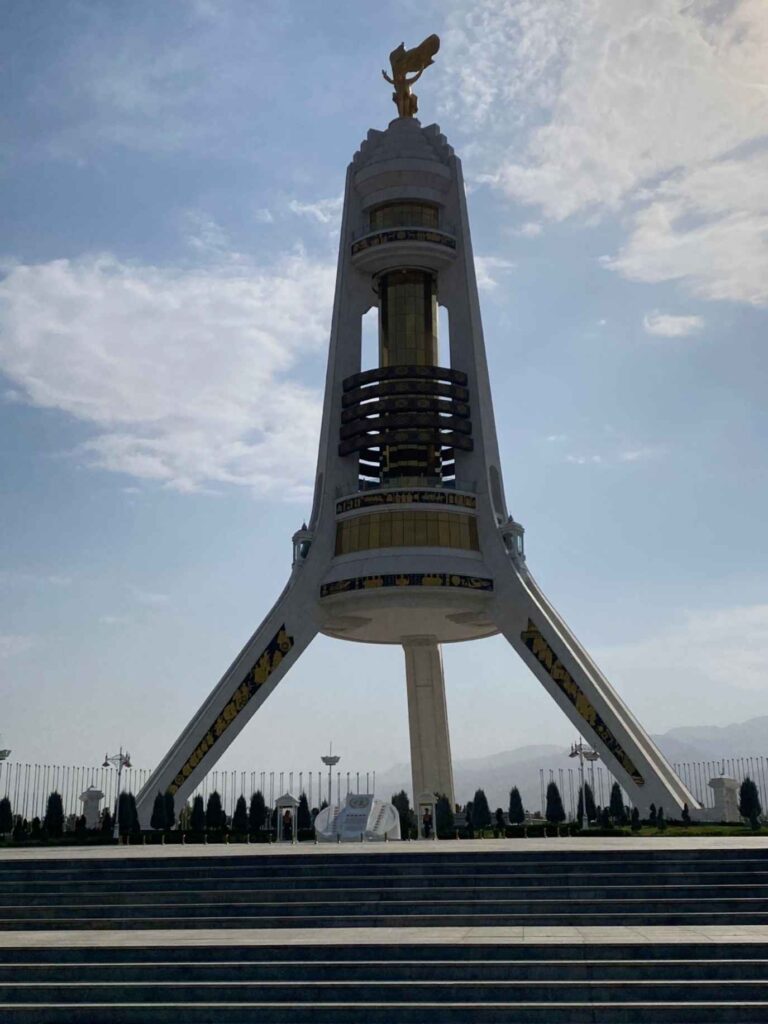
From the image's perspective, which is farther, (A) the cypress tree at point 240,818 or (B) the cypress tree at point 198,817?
(A) the cypress tree at point 240,818

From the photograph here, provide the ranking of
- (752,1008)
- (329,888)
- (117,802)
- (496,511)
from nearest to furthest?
1. (752,1008)
2. (329,888)
3. (117,802)
4. (496,511)

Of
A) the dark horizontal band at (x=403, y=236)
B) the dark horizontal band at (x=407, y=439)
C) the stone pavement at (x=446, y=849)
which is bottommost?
the stone pavement at (x=446, y=849)

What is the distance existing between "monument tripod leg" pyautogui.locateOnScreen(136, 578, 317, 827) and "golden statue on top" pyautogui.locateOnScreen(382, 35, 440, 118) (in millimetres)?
28772

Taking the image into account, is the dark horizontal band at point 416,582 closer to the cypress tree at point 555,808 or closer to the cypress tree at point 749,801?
the cypress tree at point 555,808

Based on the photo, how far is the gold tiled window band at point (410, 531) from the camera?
52406 mm

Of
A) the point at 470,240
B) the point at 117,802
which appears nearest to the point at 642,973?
the point at 117,802

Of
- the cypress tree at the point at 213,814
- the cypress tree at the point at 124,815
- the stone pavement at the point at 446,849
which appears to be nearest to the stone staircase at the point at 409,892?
the stone pavement at the point at 446,849

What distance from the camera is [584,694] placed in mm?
48750

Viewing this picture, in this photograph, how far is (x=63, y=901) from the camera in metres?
21.3

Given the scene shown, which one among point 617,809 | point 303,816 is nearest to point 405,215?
point 303,816

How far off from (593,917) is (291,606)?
3549cm

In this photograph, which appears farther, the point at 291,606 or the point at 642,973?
the point at 291,606

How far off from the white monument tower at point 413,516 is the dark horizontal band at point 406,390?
0.24ft

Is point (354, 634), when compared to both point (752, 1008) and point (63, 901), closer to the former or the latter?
point (63, 901)
